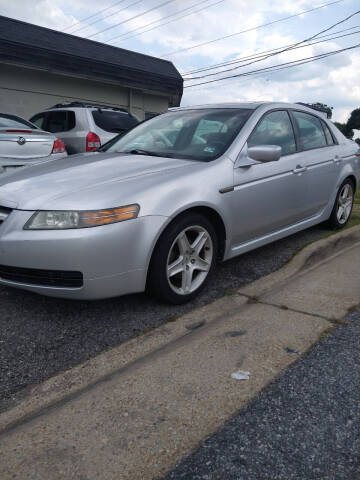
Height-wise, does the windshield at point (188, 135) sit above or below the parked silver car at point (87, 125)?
below

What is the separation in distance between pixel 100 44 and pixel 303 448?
1486 cm

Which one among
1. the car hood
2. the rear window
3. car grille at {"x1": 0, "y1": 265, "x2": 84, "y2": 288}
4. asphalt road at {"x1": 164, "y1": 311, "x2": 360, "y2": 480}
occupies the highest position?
the rear window

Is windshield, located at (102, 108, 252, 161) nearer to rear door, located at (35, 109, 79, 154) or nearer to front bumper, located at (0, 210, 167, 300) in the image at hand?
front bumper, located at (0, 210, 167, 300)

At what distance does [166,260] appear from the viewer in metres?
2.80

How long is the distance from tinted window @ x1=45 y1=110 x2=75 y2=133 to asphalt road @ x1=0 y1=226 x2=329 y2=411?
5189 mm

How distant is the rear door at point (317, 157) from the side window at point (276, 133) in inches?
6.4

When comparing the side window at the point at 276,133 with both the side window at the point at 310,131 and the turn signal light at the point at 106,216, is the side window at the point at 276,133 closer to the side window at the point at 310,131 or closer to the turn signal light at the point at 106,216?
the side window at the point at 310,131

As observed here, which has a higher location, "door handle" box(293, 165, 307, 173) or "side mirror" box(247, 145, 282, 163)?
"side mirror" box(247, 145, 282, 163)

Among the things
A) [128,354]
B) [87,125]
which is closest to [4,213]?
[128,354]

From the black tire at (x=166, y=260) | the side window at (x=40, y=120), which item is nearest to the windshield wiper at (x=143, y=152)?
the black tire at (x=166, y=260)

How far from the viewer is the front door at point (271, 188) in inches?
133

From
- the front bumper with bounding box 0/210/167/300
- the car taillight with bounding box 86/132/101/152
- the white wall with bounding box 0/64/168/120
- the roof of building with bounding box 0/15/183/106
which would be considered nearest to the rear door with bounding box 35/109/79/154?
the car taillight with bounding box 86/132/101/152

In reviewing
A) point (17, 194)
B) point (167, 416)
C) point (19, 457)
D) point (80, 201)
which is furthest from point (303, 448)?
point (17, 194)

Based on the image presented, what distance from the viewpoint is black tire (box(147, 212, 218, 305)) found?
2.78 meters
